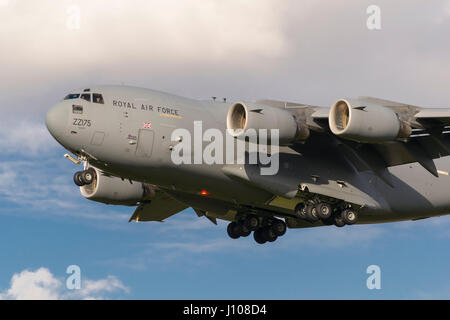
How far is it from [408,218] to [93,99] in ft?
30.0

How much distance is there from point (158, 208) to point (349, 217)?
5.81m

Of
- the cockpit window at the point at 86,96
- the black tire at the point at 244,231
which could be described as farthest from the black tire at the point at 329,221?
the cockpit window at the point at 86,96

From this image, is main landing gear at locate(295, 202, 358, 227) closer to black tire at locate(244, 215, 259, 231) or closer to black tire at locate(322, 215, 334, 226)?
black tire at locate(322, 215, 334, 226)

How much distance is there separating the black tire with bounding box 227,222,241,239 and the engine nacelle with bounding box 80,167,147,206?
2.47 m

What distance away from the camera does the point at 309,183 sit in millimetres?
19484

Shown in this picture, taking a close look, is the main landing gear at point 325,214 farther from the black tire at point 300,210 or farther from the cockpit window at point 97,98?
the cockpit window at point 97,98

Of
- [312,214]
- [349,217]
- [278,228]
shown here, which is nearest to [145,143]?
[312,214]

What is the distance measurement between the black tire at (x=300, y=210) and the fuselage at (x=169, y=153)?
0.69ft

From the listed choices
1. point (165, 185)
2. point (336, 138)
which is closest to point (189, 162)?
point (165, 185)

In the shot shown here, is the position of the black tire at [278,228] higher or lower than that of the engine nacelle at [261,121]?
lower

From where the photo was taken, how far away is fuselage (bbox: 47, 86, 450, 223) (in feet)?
59.2

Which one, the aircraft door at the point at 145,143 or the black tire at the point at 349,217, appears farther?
the black tire at the point at 349,217

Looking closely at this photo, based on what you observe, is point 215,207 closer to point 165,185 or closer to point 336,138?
point 165,185

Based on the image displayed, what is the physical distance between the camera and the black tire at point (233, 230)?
22312mm
